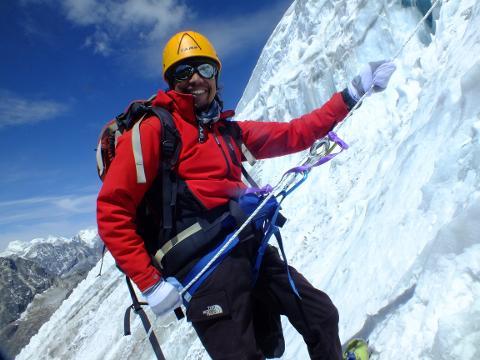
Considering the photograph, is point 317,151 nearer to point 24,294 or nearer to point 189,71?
point 189,71

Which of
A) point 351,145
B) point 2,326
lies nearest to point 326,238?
point 351,145

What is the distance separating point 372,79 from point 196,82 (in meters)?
1.36

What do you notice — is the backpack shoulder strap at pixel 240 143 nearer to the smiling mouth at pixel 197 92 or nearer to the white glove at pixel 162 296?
the smiling mouth at pixel 197 92

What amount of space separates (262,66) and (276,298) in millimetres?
22137

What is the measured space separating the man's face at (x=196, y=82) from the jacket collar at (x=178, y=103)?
0.15 metres

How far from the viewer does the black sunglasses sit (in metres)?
2.75

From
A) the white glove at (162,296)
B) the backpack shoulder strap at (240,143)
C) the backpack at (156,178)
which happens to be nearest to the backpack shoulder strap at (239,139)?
the backpack shoulder strap at (240,143)

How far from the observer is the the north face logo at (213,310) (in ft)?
7.39

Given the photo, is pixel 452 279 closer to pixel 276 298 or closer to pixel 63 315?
pixel 276 298

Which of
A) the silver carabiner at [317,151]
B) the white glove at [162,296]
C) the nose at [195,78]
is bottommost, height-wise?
the white glove at [162,296]

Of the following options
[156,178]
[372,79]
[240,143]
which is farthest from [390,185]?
[156,178]

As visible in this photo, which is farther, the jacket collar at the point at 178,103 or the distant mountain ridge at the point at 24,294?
the distant mountain ridge at the point at 24,294

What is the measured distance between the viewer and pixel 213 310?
7.42 feet

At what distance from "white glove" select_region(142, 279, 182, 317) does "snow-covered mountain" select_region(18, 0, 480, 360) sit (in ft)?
4.47
